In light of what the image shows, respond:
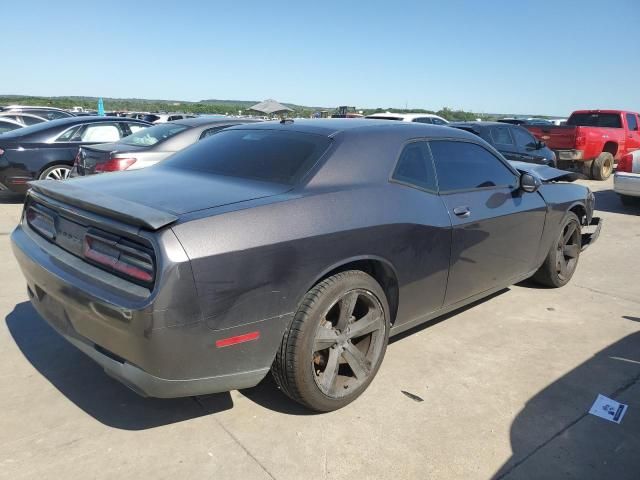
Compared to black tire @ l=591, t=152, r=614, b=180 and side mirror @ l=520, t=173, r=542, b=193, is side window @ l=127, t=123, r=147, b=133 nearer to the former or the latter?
side mirror @ l=520, t=173, r=542, b=193

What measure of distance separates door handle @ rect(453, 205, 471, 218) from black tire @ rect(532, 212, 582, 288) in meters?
1.67

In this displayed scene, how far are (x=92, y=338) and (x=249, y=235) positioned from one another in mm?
884

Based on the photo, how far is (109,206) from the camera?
2318 mm

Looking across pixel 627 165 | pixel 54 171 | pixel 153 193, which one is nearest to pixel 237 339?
pixel 153 193

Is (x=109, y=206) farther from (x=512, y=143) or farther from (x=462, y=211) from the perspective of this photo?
(x=512, y=143)

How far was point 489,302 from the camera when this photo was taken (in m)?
4.54

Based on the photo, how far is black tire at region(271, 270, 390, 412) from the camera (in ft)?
8.24

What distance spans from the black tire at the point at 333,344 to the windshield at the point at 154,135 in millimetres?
4841

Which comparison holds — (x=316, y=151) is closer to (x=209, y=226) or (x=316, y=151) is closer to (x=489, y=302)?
(x=209, y=226)

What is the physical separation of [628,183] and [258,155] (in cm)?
816

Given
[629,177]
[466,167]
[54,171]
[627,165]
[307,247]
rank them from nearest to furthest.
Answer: [307,247]
[466,167]
[54,171]
[629,177]
[627,165]

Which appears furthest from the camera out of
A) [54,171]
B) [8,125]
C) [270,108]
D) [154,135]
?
[270,108]

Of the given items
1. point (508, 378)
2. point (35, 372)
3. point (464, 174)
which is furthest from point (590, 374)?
point (35, 372)

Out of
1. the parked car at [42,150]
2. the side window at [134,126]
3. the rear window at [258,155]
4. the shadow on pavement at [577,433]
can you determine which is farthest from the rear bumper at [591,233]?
the side window at [134,126]
